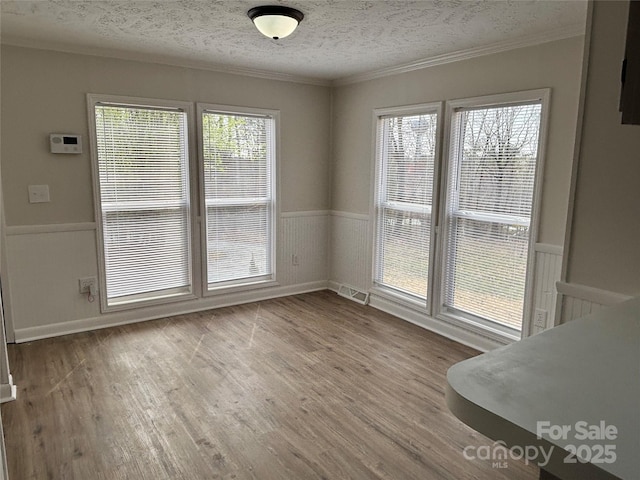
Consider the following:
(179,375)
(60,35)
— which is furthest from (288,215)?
(60,35)

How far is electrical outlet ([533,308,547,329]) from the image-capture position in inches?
128

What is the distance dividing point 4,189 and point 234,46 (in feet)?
7.00

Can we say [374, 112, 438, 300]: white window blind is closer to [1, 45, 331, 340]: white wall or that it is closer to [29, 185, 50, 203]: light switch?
[1, 45, 331, 340]: white wall

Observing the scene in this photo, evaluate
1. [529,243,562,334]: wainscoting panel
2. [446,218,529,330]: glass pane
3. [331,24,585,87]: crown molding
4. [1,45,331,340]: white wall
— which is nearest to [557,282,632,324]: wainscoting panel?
[529,243,562,334]: wainscoting panel

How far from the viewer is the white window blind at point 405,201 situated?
13.4 ft

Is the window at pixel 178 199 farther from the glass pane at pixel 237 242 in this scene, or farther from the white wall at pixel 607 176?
the white wall at pixel 607 176

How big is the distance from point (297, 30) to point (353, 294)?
288cm

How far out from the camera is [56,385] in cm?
298

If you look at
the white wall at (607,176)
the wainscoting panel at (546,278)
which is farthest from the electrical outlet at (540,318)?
the white wall at (607,176)

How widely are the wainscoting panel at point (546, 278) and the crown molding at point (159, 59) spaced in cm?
299

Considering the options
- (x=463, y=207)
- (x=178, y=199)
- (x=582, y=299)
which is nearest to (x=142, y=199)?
(x=178, y=199)

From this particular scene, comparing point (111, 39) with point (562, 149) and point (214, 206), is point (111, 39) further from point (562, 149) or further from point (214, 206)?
point (562, 149)

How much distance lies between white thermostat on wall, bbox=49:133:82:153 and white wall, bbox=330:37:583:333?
8.66 ft

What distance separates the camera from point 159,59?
3945mm
